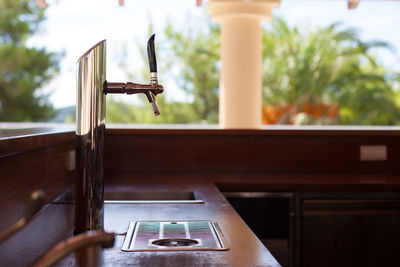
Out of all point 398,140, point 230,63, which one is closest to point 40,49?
point 230,63

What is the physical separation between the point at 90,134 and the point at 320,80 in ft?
30.0

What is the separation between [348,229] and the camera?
2.20 meters

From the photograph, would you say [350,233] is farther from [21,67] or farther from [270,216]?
[21,67]

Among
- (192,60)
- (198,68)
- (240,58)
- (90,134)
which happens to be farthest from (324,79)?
(90,134)

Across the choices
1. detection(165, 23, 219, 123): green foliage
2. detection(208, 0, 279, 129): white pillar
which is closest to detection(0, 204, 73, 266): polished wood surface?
detection(208, 0, 279, 129): white pillar

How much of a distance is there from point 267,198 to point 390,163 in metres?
0.91

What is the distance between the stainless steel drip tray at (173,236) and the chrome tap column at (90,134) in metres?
0.11

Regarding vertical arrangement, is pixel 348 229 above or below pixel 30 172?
below

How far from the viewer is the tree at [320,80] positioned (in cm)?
975

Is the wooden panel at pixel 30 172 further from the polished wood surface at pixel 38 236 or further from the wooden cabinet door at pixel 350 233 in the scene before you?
the wooden cabinet door at pixel 350 233

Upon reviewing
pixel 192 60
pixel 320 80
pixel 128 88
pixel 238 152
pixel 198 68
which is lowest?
pixel 238 152

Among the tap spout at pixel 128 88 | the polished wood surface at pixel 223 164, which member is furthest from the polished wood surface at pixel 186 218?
the tap spout at pixel 128 88

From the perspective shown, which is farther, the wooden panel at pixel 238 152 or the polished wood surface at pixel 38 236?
the wooden panel at pixel 238 152

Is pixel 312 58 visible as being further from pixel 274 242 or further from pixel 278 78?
pixel 274 242
